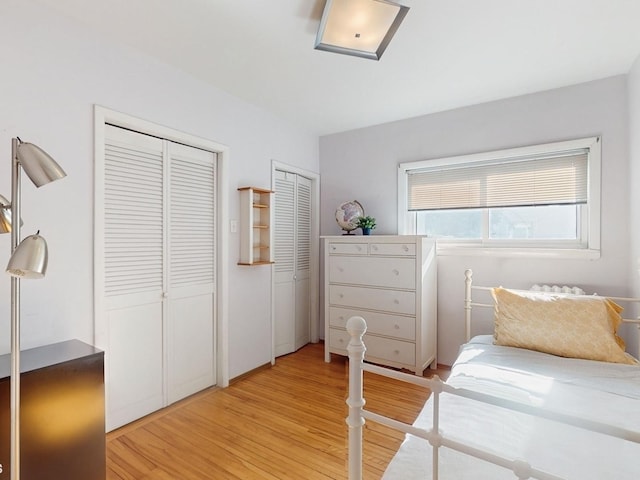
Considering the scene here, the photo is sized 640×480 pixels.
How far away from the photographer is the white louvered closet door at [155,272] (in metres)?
2.19

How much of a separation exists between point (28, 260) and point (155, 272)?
1541mm

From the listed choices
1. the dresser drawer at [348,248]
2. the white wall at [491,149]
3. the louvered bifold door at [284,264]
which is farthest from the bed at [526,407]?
the louvered bifold door at [284,264]

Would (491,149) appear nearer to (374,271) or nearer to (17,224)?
(374,271)

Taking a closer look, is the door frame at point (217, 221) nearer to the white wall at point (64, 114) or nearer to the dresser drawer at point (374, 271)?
the white wall at point (64, 114)

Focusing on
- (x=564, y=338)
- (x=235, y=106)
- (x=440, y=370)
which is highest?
(x=235, y=106)

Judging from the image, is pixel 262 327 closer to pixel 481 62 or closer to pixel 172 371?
pixel 172 371

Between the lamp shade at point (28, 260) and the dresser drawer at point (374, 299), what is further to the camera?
the dresser drawer at point (374, 299)

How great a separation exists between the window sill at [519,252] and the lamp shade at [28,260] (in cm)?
303

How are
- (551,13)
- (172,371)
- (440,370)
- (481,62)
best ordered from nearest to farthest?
(551,13) < (481,62) < (172,371) < (440,370)

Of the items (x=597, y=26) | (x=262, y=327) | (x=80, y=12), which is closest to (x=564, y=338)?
(x=597, y=26)

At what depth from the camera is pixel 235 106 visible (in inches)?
117

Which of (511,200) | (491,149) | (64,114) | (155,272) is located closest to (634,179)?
(511,200)

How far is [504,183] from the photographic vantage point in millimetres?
3010

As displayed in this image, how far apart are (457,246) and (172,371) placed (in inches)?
107
